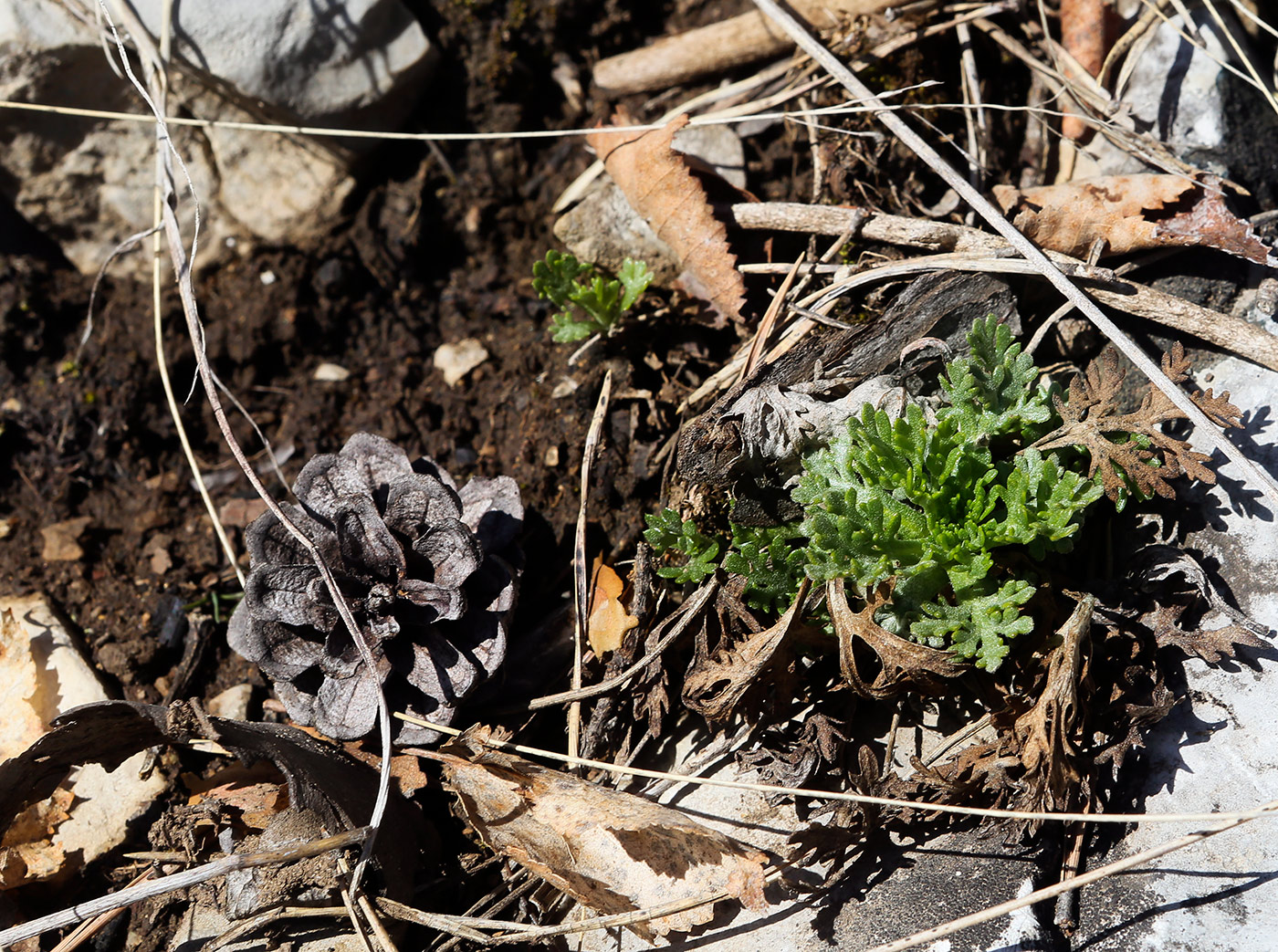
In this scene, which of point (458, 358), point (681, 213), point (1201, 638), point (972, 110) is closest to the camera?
point (1201, 638)

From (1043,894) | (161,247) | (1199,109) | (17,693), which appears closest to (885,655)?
(1043,894)

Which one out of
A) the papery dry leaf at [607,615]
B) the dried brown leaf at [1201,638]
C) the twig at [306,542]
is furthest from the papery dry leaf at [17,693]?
the dried brown leaf at [1201,638]

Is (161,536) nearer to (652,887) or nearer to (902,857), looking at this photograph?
(652,887)

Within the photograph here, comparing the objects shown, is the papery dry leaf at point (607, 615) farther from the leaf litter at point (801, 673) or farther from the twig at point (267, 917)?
the twig at point (267, 917)

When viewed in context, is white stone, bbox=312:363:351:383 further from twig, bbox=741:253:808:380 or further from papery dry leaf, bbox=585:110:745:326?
twig, bbox=741:253:808:380

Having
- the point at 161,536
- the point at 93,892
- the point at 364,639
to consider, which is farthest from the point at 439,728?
the point at 161,536

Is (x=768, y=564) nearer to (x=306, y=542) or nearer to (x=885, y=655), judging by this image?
(x=885, y=655)
